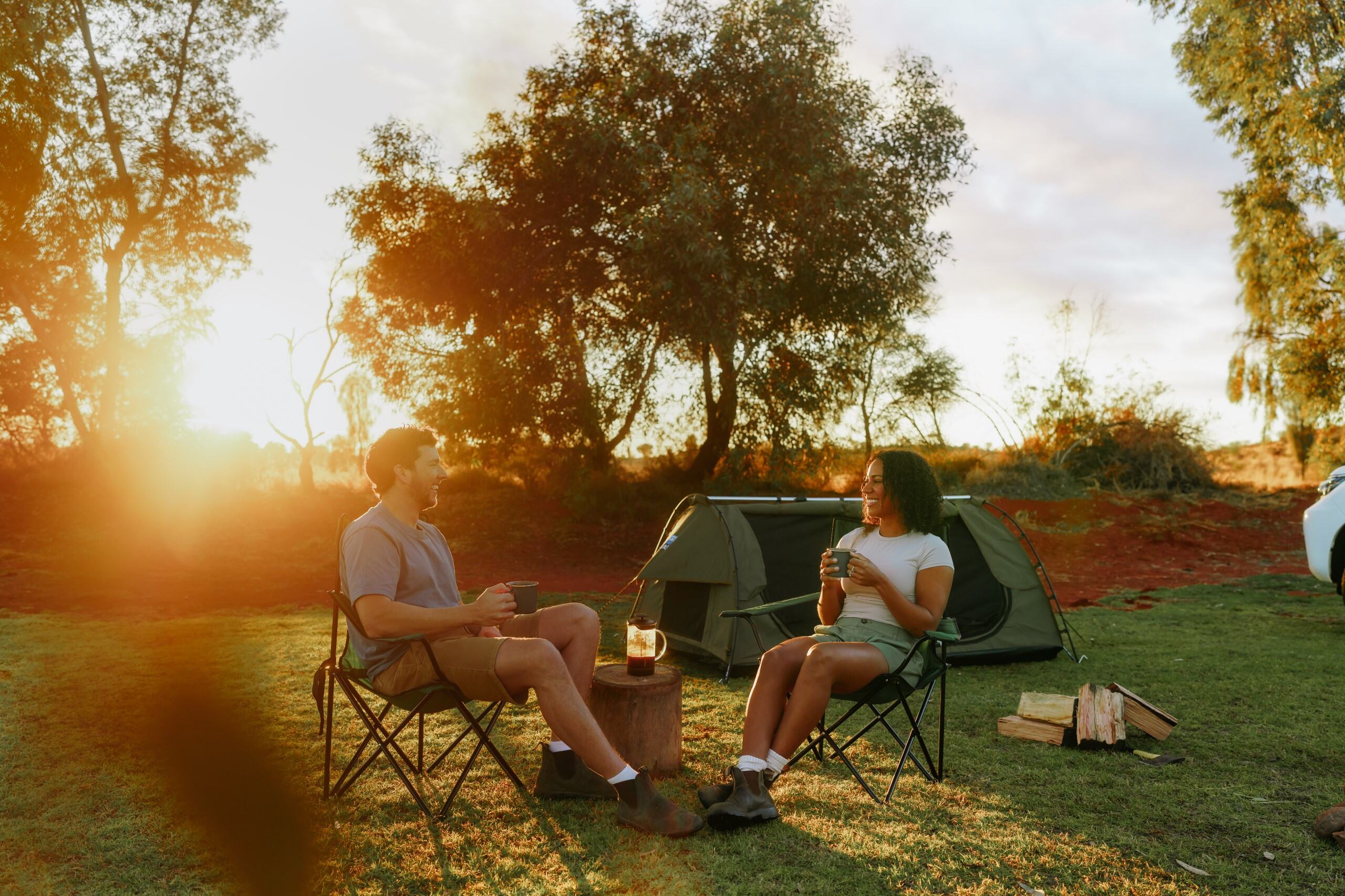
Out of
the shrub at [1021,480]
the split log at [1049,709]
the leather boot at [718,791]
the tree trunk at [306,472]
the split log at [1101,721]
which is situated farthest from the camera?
the shrub at [1021,480]

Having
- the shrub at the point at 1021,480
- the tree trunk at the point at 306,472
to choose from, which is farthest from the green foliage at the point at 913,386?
the tree trunk at the point at 306,472

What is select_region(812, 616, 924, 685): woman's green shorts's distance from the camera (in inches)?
132

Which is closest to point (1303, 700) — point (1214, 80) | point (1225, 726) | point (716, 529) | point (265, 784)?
point (1225, 726)

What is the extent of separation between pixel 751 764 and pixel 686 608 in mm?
3091

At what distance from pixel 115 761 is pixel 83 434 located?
44.3 feet

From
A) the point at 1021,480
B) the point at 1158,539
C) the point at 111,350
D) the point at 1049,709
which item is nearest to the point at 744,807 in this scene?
the point at 1049,709

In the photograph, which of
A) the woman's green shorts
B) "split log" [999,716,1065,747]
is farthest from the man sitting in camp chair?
"split log" [999,716,1065,747]

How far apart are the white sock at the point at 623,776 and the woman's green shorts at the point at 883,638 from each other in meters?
0.89

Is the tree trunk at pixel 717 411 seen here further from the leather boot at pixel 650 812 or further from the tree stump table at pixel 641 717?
the leather boot at pixel 650 812

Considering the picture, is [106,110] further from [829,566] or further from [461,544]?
[829,566]

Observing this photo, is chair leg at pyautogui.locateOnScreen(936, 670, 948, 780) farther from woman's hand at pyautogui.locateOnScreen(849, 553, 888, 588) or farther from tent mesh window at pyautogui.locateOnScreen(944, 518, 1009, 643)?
tent mesh window at pyautogui.locateOnScreen(944, 518, 1009, 643)

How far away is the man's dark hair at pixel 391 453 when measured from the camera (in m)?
3.31

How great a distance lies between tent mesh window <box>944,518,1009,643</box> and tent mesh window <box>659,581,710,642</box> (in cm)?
169

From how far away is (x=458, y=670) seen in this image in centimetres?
310
